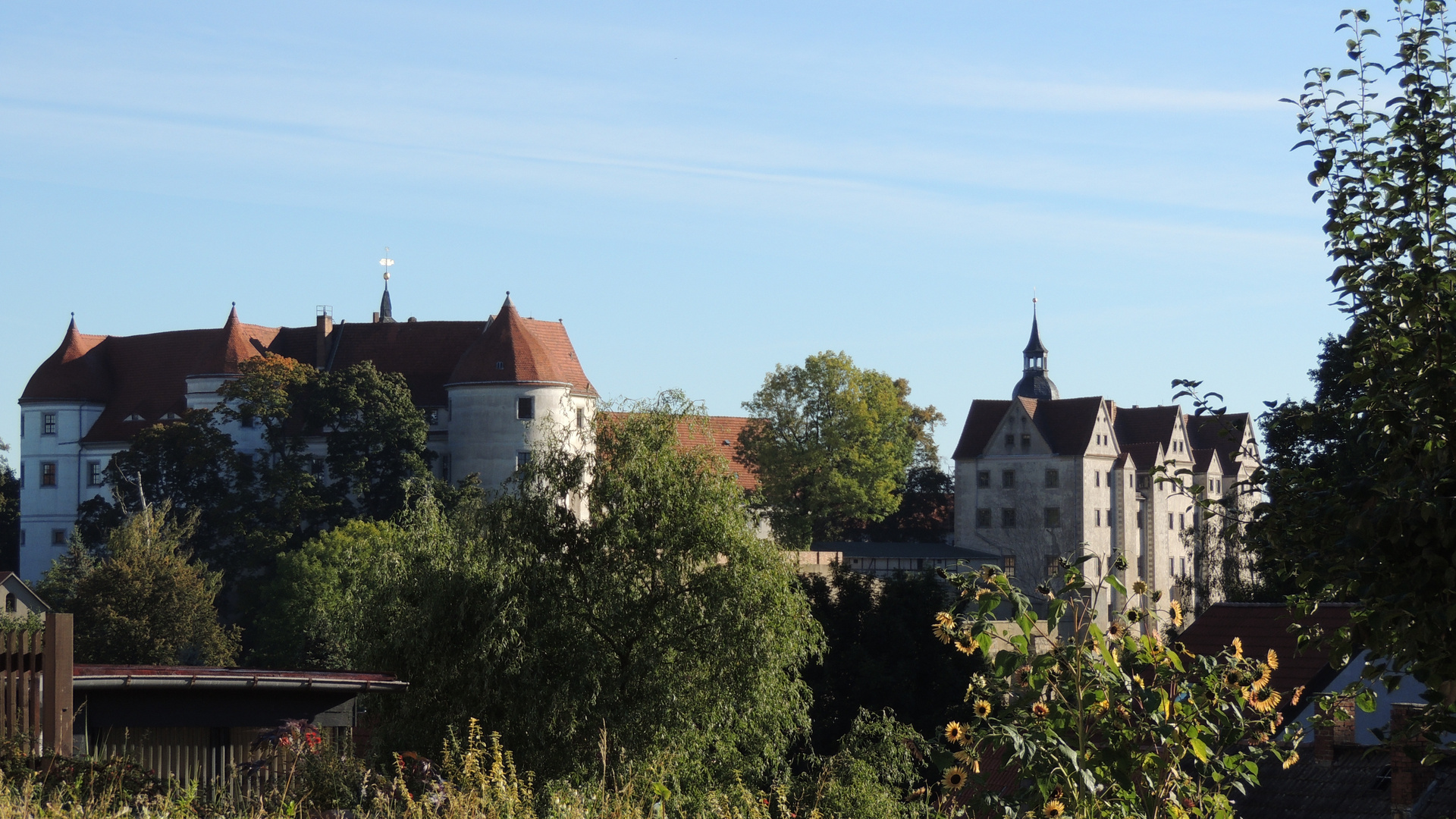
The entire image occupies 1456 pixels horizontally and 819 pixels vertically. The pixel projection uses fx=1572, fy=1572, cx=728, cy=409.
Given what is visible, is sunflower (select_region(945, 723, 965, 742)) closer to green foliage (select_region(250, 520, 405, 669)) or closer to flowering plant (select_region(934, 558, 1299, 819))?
flowering plant (select_region(934, 558, 1299, 819))

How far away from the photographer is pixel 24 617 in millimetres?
63094

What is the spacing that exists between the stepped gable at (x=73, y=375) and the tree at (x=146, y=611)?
31.3 metres

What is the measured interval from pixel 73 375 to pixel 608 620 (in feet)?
244

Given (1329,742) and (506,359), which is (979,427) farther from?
(1329,742)

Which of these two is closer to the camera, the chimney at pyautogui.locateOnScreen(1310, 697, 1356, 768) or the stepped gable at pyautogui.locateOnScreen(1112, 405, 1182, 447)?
the chimney at pyautogui.locateOnScreen(1310, 697, 1356, 768)

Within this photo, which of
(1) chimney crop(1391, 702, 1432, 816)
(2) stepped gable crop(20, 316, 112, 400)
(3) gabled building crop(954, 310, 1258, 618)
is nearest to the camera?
(1) chimney crop(1391, 702, 1432, 816)

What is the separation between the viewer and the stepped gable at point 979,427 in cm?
8975

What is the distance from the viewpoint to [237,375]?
8506cm

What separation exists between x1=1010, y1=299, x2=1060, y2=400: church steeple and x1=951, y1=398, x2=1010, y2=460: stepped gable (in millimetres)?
7643

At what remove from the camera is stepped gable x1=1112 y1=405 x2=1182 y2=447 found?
91.2m

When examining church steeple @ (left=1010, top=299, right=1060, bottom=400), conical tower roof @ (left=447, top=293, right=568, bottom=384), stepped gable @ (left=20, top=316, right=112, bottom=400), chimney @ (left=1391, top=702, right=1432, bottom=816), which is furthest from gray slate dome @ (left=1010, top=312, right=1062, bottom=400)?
chimney @ (left=1391, top=702, right=1432, bottom=816)

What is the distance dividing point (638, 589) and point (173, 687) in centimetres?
1301

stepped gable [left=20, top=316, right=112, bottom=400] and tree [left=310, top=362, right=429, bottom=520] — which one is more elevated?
stepped gable [left=20, top=316, right=112, bottom=400]

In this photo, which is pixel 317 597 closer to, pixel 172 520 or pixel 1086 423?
pixel 172 520
